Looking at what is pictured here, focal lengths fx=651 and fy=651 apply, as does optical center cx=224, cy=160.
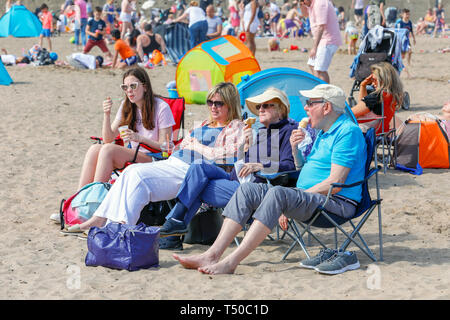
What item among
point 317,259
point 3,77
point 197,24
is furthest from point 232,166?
point 197,24

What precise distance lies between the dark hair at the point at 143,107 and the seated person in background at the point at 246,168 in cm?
93

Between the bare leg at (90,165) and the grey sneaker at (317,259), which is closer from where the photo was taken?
the grey sneaker at (317,259)

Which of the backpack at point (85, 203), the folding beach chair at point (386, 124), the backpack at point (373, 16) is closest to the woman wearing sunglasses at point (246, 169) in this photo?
the backpack at point (85, 203)

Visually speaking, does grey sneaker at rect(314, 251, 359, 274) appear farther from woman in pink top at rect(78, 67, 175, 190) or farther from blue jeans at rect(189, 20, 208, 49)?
blue jeans at rect(189, 20, 208, 49)

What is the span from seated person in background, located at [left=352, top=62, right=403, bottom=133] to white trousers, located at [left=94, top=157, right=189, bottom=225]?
2.60 metres

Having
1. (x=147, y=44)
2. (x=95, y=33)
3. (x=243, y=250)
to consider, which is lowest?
(x=243, y=250)

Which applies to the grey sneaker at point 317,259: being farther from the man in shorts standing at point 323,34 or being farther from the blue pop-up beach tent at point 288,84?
the man in shorts standing at point 323,34

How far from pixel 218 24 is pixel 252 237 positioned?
37.9ft

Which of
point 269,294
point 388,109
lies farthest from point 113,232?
point 388,109

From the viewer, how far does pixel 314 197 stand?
12.8 ft

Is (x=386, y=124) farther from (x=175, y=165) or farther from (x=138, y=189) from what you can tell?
(x=138, y=189)

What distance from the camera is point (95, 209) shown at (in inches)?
186

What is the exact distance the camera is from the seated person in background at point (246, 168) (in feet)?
13.9

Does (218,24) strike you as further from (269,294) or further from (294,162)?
(269,294)
